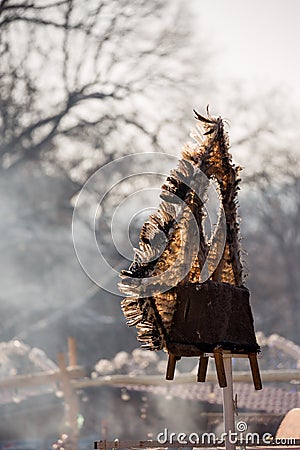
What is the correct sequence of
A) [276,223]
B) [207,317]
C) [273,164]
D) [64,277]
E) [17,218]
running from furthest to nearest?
[276,223], [64,277], [17,218], [273,164], [207,317]

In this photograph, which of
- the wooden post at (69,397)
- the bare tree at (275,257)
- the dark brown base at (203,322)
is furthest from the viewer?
the bare tree at (275,257)

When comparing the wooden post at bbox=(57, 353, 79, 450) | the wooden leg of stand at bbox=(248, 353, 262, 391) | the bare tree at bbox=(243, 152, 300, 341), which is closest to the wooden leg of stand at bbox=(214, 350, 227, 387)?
the wooden leg of stand at bbox=(248, 353, 262, 391)

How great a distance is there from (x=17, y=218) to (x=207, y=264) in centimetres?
2198

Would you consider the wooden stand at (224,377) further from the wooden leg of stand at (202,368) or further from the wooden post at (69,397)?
the wooden post at (69,397)

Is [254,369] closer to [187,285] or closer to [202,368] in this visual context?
[202,368]

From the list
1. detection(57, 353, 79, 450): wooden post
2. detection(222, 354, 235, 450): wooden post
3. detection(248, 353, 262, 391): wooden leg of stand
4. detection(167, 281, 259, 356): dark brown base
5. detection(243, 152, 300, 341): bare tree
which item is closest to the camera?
detection(167, 281, 259, 356): dark brown base

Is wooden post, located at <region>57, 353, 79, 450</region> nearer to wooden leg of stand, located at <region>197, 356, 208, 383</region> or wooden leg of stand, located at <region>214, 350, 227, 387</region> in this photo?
wooden leg of stand, located at <region>197, 356, 208, 383</region>

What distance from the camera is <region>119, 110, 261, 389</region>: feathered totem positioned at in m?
6.05

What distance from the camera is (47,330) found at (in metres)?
27.1

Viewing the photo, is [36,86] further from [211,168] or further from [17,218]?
[211,168]

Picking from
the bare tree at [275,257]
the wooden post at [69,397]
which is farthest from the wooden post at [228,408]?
the bare tree at [275,257]

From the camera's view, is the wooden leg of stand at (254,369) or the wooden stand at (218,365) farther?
the wooden leg of stand at (254,369)

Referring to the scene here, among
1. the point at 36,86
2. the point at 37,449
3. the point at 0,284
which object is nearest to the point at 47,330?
the point at 0,284

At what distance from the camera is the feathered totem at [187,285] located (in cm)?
605
